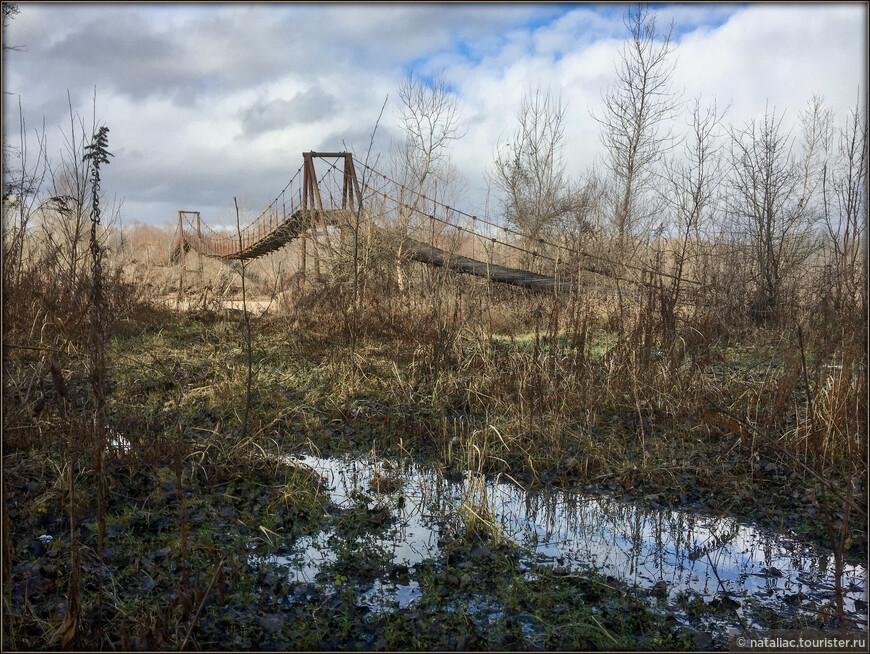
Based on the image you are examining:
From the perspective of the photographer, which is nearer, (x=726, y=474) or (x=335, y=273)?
(x=726, y=474)

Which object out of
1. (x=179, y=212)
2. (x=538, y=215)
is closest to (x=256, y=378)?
(x=538, y=215)

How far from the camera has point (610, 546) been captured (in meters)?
3.14

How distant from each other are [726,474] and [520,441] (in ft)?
4.56

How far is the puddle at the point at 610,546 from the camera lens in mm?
2645

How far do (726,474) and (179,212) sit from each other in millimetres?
40454

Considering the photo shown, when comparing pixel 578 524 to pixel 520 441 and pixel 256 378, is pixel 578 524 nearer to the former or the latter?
pixel 520 441

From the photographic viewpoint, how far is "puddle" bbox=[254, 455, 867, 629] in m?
2.64

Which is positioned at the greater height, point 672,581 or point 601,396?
point 601,396

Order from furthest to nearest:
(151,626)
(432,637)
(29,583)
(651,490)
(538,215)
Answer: (538,215) → (651,490) → (29,583) → (432,637) → (151,626)

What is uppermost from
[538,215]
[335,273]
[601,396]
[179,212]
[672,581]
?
[179,212]

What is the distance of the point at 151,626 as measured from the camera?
2113mm

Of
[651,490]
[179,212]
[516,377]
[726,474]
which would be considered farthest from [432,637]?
[179,212]

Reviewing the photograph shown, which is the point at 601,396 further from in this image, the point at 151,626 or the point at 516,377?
the point at 151,626

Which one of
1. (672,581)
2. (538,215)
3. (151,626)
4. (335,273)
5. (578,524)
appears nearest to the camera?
(151,626)
